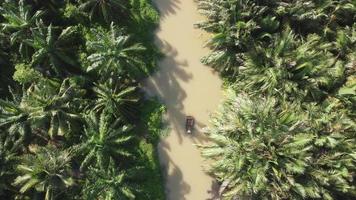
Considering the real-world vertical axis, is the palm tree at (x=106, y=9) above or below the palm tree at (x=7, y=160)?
above

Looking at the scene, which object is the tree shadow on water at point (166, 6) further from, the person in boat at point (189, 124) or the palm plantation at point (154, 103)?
the person in boat at point (189, 124)

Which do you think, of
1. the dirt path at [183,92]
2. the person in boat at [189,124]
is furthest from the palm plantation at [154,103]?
the person in boat at [189,124]

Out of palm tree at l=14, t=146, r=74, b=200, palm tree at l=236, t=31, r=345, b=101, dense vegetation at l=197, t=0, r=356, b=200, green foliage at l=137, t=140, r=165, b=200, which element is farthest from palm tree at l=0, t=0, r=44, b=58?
palm tree at l=236, t=31, r=345, b=101

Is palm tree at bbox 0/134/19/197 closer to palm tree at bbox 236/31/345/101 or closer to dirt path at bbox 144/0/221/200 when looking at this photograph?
dirt path at bbox 144/0/221/200

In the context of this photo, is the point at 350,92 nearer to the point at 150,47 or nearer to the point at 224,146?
the point at 224,146

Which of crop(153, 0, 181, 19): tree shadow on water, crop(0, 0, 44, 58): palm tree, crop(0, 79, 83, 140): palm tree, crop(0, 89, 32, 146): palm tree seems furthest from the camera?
crop(153, 0, 181, 19): tree shadow on water

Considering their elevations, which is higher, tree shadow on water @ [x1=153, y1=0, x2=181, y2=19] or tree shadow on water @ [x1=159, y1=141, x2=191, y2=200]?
tree shadow on water @ [x1=153, y1=0, x2=181, y2=19]


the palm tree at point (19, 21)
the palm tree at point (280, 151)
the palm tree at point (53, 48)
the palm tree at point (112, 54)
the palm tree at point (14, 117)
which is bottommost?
the palm tree at point (280, 151)
